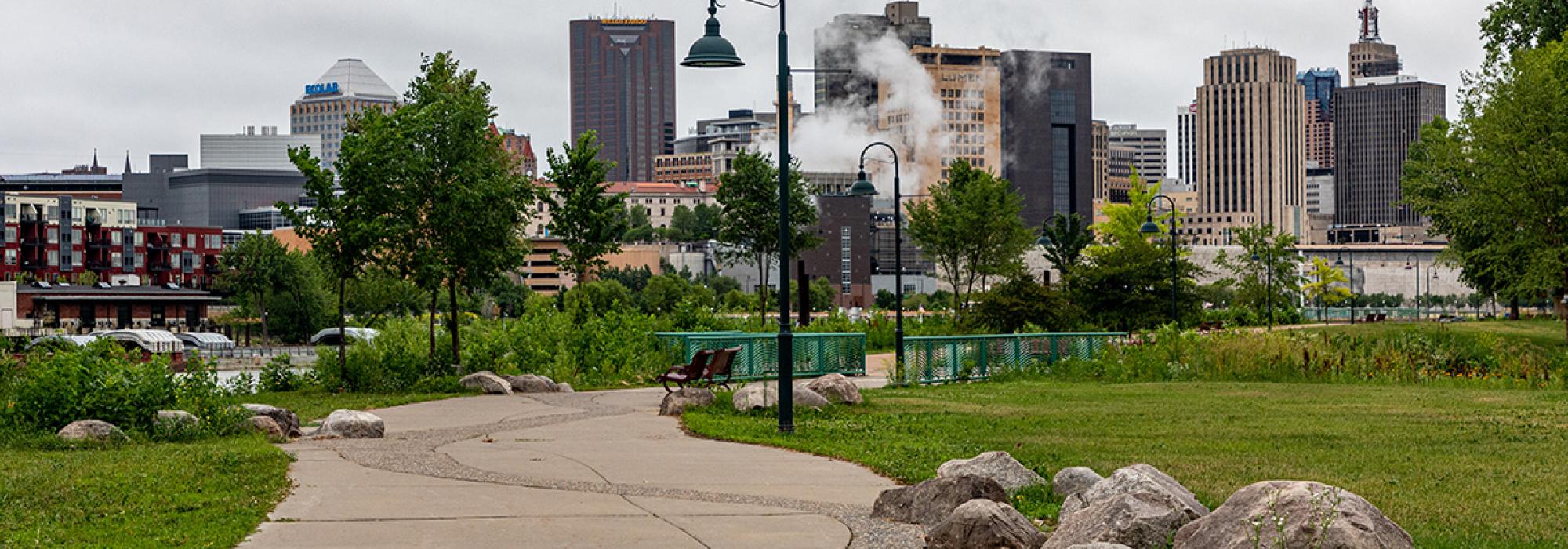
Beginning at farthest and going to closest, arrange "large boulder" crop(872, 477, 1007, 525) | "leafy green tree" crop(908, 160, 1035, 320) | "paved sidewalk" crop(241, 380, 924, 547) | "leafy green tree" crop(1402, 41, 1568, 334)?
"leafy green tree" crop(908, 160, 1035, 320) < "leafy green tree" crop(1402, 41, 1568, 334) < "large boulder" crop(872, 477, 1007, 525) < "paved sidewalk" crop(241, 380, 924, 547)

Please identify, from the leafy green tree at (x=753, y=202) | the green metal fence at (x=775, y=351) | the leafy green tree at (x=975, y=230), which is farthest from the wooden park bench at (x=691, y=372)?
the leafy green tree at (x=975, y=230)

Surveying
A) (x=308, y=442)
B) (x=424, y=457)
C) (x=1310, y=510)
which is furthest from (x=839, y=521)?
(x=308, y=442)

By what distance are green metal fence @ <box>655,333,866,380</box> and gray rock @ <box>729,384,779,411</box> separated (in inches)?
289

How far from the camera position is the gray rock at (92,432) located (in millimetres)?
16297

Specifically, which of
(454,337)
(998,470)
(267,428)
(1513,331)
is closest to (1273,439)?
(998,470)

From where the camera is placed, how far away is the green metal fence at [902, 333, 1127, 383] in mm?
30578

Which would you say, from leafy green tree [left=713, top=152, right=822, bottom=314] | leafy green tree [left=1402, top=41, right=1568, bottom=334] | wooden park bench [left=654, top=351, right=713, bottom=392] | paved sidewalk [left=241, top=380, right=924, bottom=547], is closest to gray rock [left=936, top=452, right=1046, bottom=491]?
paved sidewalk [left=241, top=380, right=924, bottom=547]

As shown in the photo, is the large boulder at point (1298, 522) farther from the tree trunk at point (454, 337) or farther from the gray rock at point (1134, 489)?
the tree trunk at point (454, 337)

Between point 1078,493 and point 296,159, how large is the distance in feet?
65.4

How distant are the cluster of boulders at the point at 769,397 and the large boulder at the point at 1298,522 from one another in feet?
40.6

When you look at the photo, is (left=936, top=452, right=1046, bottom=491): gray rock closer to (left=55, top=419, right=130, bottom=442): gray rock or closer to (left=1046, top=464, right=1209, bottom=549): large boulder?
(left=1046, top=464, right=1209, bottom=549): large boulder

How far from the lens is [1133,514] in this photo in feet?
31.0

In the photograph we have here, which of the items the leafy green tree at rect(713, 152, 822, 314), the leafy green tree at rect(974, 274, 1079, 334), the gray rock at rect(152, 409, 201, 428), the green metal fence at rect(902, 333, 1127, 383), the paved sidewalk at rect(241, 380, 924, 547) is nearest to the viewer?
the paved sidewalk at rect(241, 380, 924, 547)

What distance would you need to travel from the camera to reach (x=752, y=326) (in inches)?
1794
